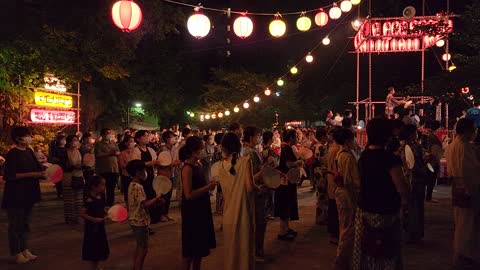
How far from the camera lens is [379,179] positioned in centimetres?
374

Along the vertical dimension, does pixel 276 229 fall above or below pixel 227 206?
below

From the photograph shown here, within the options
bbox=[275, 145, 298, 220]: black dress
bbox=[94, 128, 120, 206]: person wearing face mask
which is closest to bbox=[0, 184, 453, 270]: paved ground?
bbox=[275, 145, 298, 220]: black dress

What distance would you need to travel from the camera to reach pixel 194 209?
4516 millimetres

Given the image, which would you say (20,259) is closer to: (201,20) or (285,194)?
(285,194)

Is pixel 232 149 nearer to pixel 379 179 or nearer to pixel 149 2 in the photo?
pixel 379 179

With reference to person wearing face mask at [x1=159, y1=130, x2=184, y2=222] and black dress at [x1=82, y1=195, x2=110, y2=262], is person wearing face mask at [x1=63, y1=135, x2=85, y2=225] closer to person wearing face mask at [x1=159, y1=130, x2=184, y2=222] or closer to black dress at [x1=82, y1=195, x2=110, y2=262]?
person wearing face mask at [x1=159, y1=130, x2=184, y2=222]

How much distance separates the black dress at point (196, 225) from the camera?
4512 millimetres

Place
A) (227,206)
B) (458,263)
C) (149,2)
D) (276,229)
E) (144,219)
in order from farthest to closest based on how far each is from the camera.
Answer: (149,2) < (276,229) < (458,263) < (144,219) < (227,206)

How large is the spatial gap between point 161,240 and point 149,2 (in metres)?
12.8

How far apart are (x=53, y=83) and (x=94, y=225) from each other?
526 inches

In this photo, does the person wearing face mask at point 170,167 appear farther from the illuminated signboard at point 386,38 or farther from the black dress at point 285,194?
the illuminated signboard at point 386,38

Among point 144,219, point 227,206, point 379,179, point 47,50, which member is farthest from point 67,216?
point 47,50

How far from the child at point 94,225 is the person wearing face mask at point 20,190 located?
1.39 meters

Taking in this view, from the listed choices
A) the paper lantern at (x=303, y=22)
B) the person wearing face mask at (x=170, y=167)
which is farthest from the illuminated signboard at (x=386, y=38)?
the person wearing face mask at (x=170, y=167)
